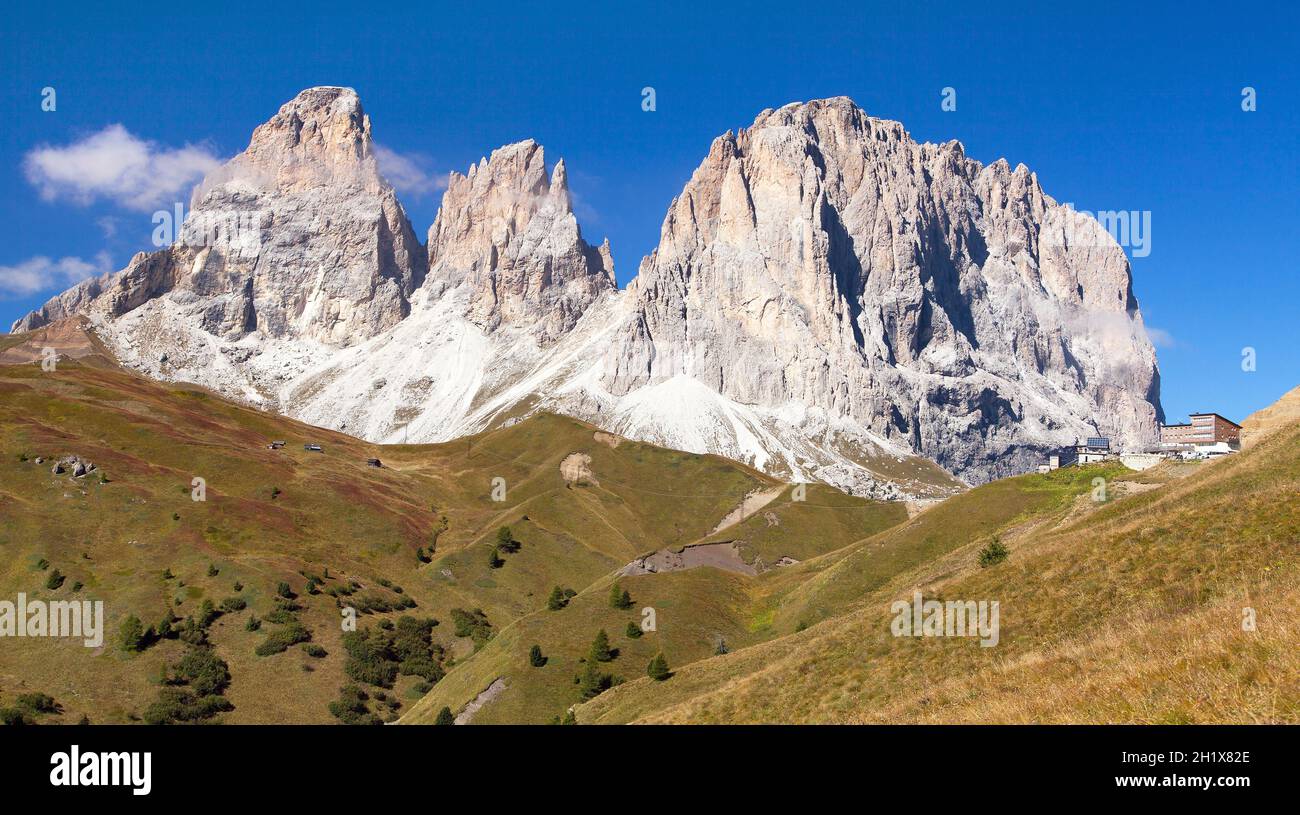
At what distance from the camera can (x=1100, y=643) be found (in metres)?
27.2

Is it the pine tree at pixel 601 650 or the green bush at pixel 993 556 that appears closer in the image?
the green bush at pixel 993 556

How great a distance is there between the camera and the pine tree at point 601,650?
74.7 meters

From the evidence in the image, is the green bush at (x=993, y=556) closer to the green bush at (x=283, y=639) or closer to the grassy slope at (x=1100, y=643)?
the grassy slope at (x=1100, y=643)

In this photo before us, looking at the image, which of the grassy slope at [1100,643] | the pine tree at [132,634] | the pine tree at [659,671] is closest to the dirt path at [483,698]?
the grassy slope at [1100,643]

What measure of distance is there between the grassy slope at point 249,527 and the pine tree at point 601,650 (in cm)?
284

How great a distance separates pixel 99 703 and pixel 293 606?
1007 inches

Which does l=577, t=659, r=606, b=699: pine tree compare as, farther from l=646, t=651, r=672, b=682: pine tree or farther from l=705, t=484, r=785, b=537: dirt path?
l=705, t=484, r=785, b=537: dirt path

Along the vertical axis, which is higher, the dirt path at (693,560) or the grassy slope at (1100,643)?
the dirt path at (693,560)

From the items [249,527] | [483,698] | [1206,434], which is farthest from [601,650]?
[1206,434]

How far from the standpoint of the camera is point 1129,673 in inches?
856

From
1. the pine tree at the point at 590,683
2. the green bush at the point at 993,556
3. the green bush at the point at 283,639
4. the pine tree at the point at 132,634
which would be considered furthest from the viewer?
the green bush at the point at 283,639

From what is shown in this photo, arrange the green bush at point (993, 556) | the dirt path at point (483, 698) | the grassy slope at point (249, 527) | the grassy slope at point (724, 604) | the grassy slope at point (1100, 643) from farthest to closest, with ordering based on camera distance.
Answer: the grassy slope at point (249, 527) < the grassy slope at point (724, 604) < the dirt path at point (483, 698) < the green bush at point (993, 556) < the grassy slope at point (1100, 643)

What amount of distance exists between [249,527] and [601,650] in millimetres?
70777

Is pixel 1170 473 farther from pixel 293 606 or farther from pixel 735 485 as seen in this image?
pixel 735 485
